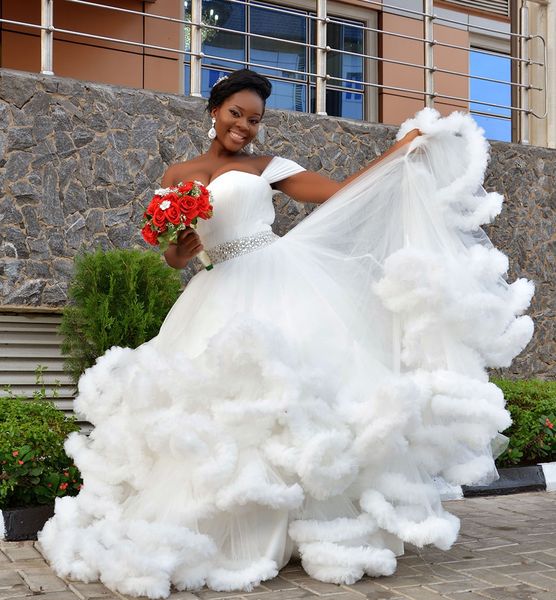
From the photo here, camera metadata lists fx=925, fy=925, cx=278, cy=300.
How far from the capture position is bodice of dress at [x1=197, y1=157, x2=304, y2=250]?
436 cm

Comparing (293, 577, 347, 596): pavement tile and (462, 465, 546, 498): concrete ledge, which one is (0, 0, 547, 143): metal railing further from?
(293, 577, 347, 596): pavement tile

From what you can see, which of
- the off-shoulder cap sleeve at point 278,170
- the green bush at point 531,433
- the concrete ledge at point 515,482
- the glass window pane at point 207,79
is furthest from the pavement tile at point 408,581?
the glass window pane at point 207,79

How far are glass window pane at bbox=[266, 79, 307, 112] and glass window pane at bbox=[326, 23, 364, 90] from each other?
628 millimetres

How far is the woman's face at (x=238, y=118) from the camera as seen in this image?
447 cm

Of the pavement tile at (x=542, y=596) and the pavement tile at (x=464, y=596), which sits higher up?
the pavement tile at (x=464, y=596)

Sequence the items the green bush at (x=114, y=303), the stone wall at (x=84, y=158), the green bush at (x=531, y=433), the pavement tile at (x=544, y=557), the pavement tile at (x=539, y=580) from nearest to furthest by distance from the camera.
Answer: the pavement tile at (x=539, y=580) → the pavement tile at (x=544, y=557) → the green bush at (x=114, y=303) → the green bush at (x=531, y=433) → the stone wall at (x=84, y=158)

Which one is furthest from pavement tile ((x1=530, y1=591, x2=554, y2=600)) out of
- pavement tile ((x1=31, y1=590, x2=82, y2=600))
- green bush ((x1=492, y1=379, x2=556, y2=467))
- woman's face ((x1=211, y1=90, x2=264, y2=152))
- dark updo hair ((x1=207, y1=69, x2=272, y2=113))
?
green bush ((x1=492, y1=379, x2=556, y2=467))

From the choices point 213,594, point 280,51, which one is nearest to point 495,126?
point 280,51

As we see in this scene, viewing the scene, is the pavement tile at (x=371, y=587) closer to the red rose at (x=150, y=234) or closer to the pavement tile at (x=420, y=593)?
the pavement tile at (x=420, y=593)

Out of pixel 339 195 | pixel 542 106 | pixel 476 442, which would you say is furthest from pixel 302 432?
pixel 542 106

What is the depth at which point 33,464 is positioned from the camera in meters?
5.09

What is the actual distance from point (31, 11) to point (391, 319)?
8.62 meters

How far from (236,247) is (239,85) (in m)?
0.78

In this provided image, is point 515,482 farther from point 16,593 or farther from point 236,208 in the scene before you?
point 16,593
